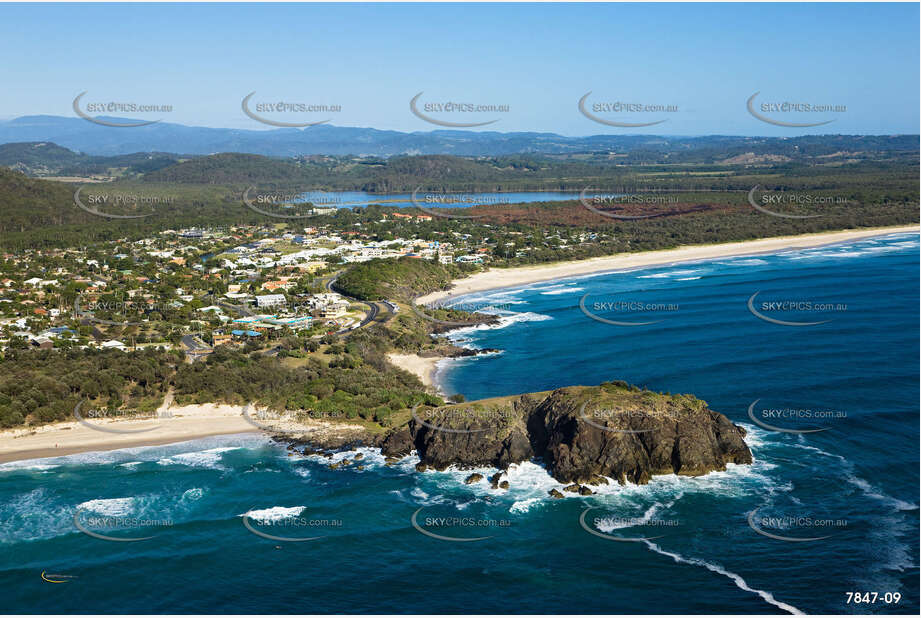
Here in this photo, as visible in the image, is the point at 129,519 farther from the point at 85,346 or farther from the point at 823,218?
the point at 823,218

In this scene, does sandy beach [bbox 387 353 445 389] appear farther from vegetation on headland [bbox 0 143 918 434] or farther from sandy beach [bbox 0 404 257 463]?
sandy beach [bbox 0 404 257 463]

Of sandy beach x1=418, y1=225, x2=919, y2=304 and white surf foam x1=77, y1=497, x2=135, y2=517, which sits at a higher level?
sandy beach x1=418, y1=225, x2=919, y2=304

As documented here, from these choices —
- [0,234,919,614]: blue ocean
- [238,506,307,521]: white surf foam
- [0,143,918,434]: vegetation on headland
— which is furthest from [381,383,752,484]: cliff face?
[238,506,307,521]: white surf foam

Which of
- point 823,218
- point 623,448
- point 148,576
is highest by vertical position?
point 823,218

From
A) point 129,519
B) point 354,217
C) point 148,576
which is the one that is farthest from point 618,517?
point 354,217

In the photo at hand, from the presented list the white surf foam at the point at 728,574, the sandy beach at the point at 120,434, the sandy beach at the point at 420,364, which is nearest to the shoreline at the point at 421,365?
the sandy beach at the point at 420,364

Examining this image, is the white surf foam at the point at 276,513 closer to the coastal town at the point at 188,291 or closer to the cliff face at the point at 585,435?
the cliff face at the point at 585,435

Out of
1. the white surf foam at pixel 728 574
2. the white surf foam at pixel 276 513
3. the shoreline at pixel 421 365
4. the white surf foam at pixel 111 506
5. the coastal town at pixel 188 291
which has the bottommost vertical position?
the white surf foam at pixel 111 506
